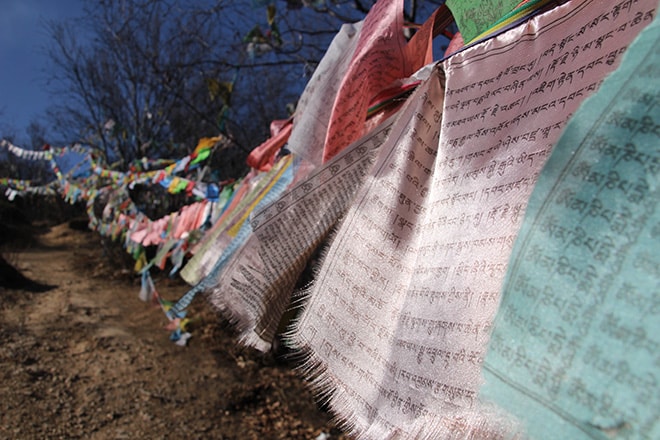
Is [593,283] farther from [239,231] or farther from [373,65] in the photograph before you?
[239,231]

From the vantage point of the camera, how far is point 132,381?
14.6 ft

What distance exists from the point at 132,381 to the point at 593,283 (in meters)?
4.79

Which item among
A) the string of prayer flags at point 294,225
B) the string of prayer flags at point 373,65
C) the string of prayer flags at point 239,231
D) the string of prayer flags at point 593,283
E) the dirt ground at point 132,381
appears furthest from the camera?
the dirt ground at point 132,381

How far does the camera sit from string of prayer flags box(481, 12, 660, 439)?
0.33 m

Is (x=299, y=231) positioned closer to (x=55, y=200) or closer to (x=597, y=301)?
(x=597, y=301)

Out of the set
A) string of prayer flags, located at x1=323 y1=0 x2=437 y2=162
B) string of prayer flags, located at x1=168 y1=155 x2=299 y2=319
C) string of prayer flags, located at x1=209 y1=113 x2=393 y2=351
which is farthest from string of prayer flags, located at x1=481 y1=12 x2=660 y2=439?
string of prayer flags, located at x1=168 y1=155 x2=299 y2=319

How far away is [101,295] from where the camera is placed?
7527 mm

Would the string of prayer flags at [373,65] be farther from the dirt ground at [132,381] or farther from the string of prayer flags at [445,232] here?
the dirt ground at [132,381]

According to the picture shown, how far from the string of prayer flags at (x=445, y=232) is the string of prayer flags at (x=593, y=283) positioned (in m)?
0.05

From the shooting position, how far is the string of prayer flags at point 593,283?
1.07ft

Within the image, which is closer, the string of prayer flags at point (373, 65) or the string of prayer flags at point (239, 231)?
the string of prayer flags at point (373, 65)

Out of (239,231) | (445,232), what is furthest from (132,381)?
(445,232)

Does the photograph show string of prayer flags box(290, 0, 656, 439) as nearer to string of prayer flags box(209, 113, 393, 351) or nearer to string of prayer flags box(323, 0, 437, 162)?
string of prayer flags box(209, 113, 393, 351)

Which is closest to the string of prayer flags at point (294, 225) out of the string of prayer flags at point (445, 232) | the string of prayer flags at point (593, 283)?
the string of prayer flags at point (445, 232)
